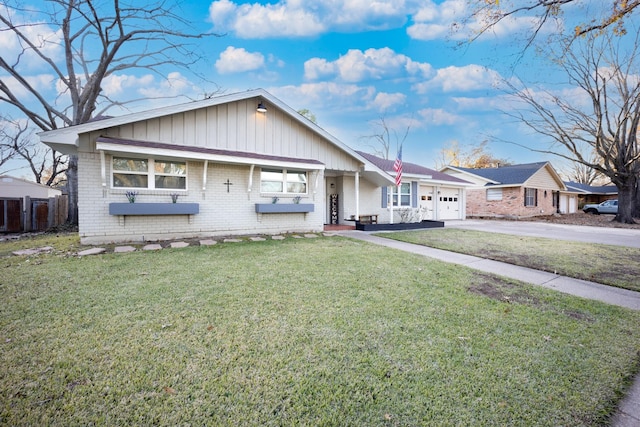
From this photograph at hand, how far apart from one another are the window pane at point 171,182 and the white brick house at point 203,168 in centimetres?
3

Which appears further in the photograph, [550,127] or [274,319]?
[550,127]

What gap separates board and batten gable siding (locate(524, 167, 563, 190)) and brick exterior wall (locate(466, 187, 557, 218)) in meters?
0.44

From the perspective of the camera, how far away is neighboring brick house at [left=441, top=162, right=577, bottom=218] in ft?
67.6

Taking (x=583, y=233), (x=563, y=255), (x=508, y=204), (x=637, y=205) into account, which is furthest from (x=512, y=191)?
(x=563, y=255)

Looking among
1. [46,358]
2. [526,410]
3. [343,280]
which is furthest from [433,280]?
[46,358]

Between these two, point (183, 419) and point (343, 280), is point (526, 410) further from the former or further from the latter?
point (343, 280)

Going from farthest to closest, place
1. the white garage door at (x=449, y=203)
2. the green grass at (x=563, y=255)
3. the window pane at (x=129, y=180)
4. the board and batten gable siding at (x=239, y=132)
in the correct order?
1. the white garage door at (x=449, y=203)
2. the board and batten gable siding at (x=239, y=132)
3. the window pane at (x=129, y=180)
4. the green grass at (x=563, y=255)

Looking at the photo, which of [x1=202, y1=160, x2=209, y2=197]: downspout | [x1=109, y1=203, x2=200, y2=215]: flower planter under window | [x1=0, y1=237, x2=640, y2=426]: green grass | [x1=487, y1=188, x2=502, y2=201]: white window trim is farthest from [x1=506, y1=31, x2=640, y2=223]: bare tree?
[x1=109, y1=203, x2=200, y2=215]: flower planter under window

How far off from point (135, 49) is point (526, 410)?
18.7 metres

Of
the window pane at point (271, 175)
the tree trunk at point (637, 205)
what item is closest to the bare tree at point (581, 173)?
the tree trunk at point (637, 205)

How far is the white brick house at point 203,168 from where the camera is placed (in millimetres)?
7137

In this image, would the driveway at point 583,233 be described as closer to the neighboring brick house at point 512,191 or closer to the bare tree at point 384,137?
the neighboring brick house at point 512,191

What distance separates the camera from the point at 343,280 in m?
4.43

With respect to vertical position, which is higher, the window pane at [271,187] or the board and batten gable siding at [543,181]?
the board and batten gable siding at [543,181]
